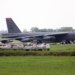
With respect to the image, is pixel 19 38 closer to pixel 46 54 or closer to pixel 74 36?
pixel 74 36

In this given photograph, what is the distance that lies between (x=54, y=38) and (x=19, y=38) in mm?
9015

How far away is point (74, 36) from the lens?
298 feet
